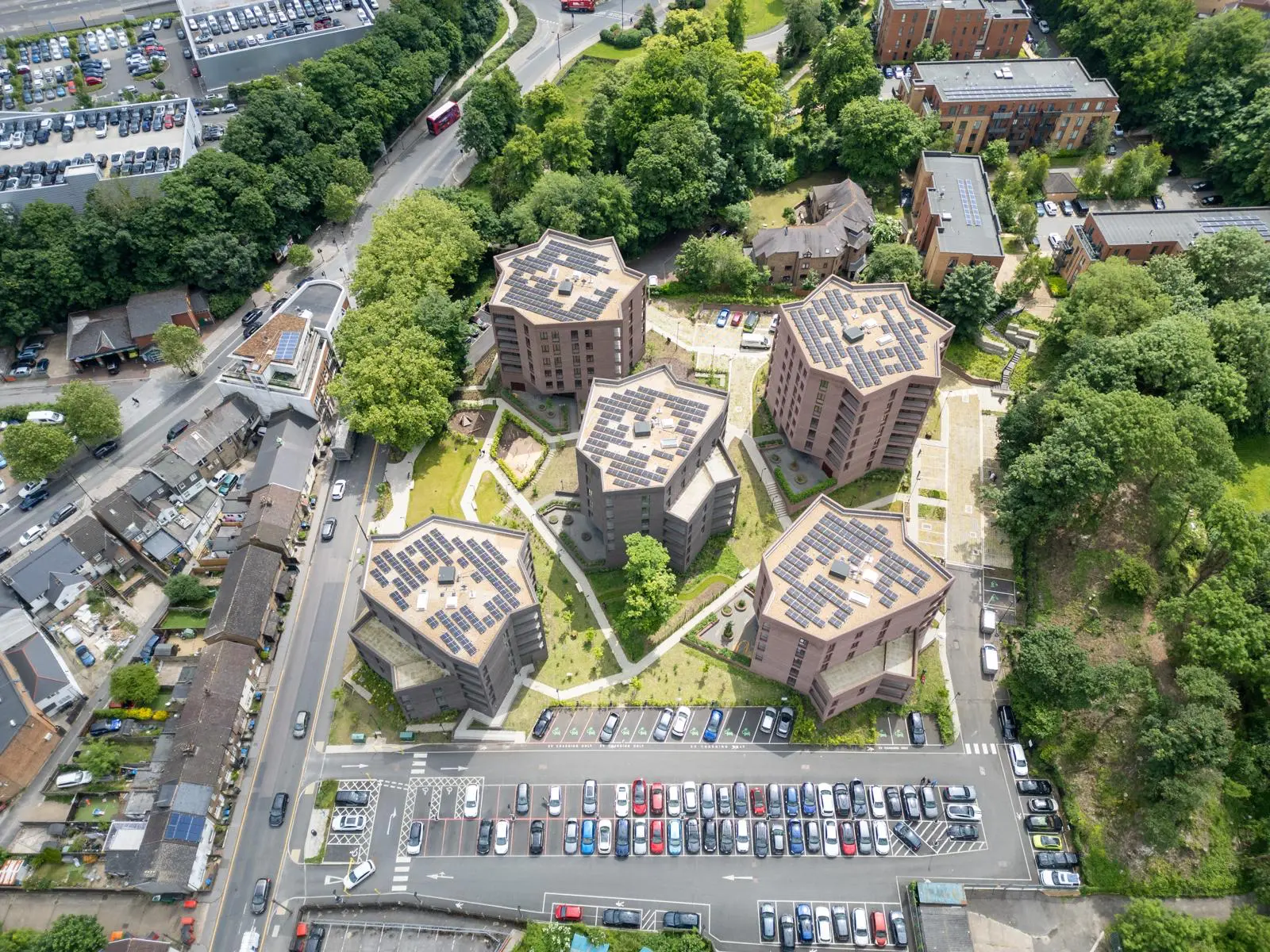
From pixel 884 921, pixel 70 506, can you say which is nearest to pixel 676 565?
pixel 884 921

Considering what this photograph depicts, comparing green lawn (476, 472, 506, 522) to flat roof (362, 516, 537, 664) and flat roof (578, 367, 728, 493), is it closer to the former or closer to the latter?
flat roof (362, 516, 537, 664)

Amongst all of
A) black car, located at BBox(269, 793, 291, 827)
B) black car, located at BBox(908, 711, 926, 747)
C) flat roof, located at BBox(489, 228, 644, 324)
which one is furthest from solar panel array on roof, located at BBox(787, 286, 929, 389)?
black car, located at BBox(269, 793, 291, 827)

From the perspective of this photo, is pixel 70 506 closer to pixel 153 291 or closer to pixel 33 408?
pixel 33 408

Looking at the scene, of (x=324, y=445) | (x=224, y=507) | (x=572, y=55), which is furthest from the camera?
(x=572, y=55)

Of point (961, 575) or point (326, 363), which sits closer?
point (961, 575)

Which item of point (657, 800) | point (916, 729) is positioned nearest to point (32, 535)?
point (657, 800)

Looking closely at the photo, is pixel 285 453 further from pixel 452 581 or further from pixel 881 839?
pixel 881 839
